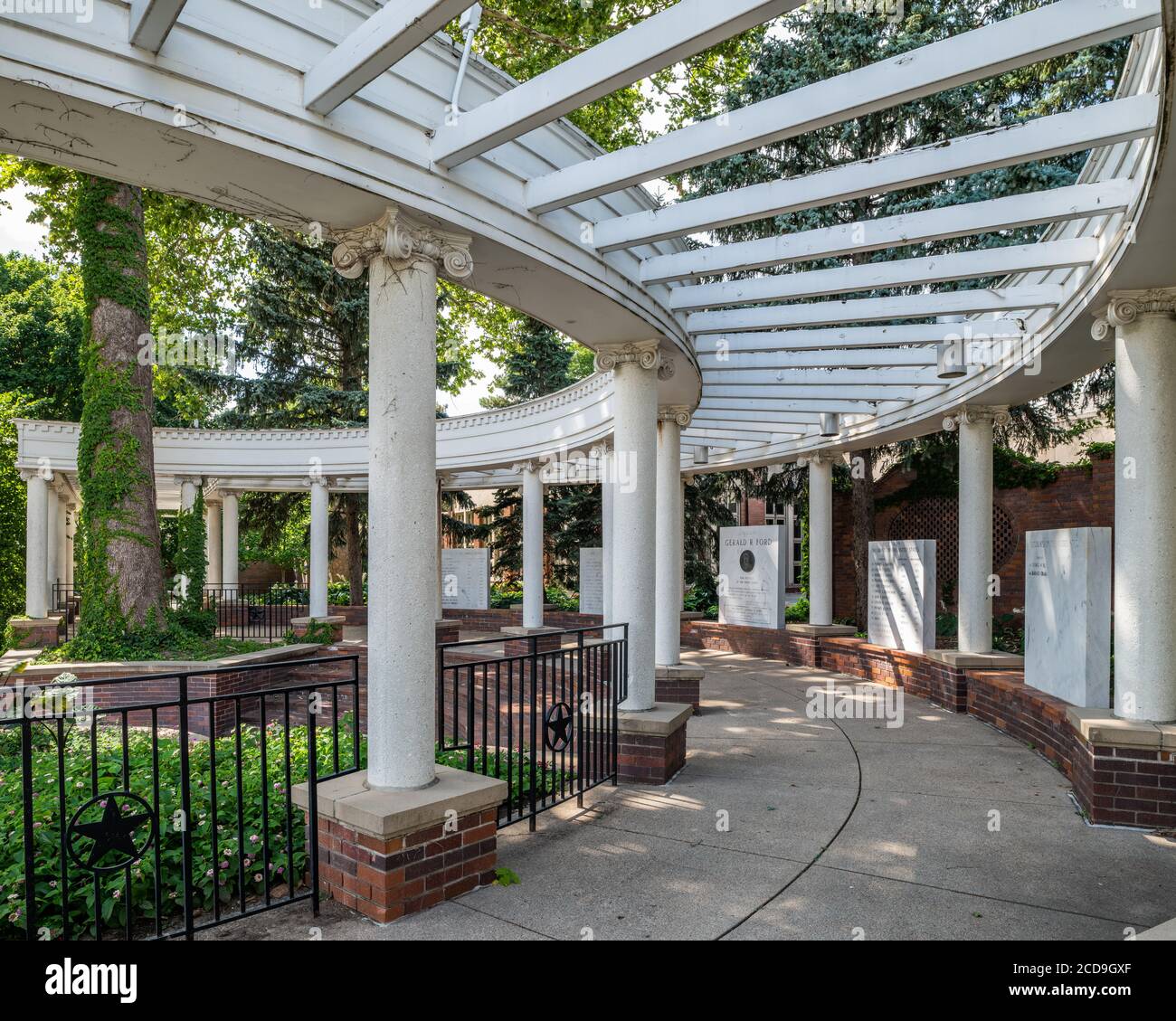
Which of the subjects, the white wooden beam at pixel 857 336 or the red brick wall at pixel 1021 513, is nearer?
the white wooden beam at pixel 857 336

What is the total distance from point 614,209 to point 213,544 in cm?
1924

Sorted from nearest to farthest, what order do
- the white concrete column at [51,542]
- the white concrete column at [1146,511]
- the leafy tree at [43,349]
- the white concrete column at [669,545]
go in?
the white concrete column at [1146,511], the white concrete column at [669,545], the white concrete column at [51,542], the leafy tree at [43,349]

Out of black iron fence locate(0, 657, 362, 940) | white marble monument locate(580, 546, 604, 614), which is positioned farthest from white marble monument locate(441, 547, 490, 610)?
black iron fence locate(0, 657, 362, 940)

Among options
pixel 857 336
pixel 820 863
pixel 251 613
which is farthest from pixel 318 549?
pixel 820 863

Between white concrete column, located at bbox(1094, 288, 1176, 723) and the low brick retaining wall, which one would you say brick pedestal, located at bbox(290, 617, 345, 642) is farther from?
white concrete column, located at bbox(1094, 288, 1176, 723)

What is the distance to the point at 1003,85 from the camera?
12.4 m

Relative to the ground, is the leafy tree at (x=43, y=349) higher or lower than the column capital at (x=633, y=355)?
higher

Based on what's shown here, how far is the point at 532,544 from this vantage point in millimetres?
15125

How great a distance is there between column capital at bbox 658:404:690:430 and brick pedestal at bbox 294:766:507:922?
556 centimetres

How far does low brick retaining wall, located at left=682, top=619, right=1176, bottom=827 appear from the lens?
198 inches

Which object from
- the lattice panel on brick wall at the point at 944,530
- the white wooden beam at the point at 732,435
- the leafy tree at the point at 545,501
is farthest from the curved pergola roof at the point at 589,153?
the leafy tree at the point at 545,501

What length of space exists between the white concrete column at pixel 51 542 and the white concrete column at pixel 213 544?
11.3 feet

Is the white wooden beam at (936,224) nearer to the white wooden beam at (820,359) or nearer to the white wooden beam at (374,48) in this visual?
the white wooden beam at (820,359)

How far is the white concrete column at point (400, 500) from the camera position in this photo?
12.9 ft
